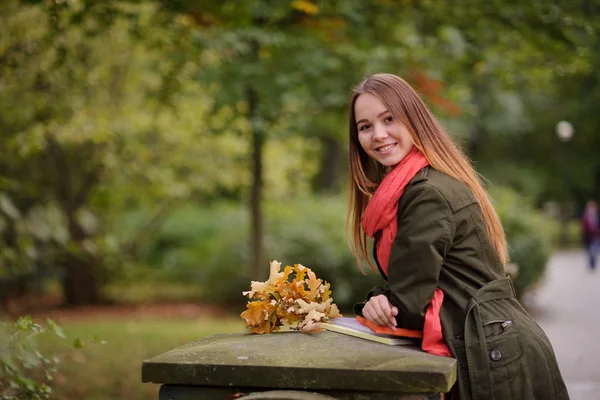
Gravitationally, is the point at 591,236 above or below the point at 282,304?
below

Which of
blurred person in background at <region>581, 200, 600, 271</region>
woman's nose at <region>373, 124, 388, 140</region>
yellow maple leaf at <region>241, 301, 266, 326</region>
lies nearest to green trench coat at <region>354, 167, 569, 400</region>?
woman's nose at <region>373, 124, 388, 140</region>

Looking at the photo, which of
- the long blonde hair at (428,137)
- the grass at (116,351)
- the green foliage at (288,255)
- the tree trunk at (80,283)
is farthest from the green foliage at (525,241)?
the long blonde hair at (428,137)

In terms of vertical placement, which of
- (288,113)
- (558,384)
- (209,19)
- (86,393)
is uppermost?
(209,19)

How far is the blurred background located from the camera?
7.33m

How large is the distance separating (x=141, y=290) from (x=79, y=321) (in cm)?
412

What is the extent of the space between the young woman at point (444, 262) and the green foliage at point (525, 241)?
34.6 feet

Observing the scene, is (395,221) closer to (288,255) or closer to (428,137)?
(428,137)

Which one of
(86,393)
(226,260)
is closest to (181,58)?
(86,393)

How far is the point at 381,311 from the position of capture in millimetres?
2711

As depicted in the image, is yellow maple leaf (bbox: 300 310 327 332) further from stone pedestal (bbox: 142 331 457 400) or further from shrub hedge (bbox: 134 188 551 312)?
shrub hedge (bbox: 134 188 551 312)

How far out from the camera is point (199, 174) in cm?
1352

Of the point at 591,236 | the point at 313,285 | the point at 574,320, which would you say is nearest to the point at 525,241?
the point at 574,320

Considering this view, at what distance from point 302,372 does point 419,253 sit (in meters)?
0.56

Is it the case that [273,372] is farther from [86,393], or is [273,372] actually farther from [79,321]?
[79,321]
